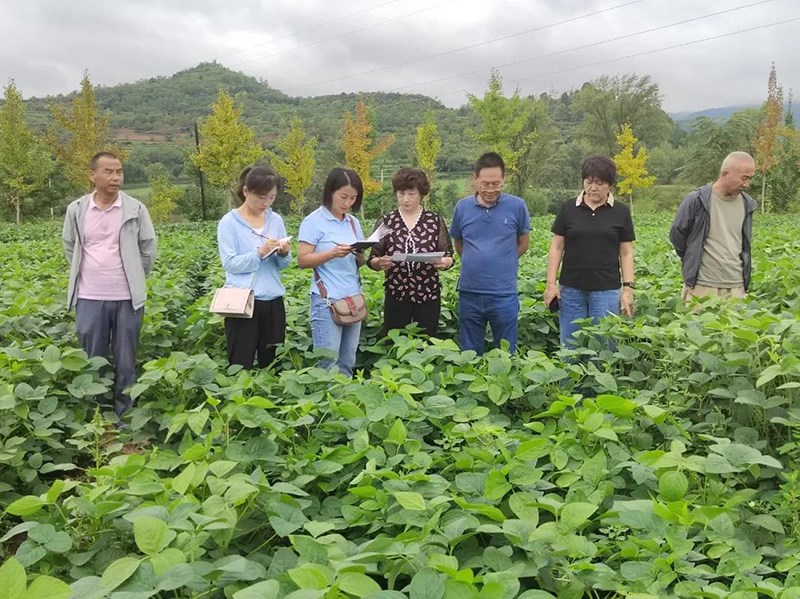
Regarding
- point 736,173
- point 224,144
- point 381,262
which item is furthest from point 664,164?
point 381,262

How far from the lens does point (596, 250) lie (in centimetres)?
431

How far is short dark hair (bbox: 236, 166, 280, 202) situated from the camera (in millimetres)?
3951

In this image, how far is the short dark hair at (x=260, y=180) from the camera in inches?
156

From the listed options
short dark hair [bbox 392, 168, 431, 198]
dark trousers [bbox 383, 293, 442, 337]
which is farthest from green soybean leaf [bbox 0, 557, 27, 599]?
short dark hair [bbox 392, 168, 431, 198]

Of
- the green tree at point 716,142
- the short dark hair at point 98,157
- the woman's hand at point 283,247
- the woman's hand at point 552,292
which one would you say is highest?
the green tree at point 716,142

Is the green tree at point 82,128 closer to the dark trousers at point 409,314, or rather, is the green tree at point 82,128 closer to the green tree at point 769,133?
the dark trousers at point 409,314

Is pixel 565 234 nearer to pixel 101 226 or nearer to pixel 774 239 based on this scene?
pixel 101 226

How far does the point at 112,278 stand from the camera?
4242 mm

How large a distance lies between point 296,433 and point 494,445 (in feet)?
2.41

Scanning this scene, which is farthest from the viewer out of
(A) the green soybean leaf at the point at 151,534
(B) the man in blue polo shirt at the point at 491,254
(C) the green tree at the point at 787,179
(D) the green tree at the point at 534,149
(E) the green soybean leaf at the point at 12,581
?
(D) the green tree at the point at 534,149

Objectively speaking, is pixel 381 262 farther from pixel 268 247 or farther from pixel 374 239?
pixel 268 247

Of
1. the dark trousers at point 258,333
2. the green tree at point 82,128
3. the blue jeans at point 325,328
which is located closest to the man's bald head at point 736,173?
the blue jeans at point 325,328

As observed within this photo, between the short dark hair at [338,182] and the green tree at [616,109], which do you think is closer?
the short dark hair at [338,182]

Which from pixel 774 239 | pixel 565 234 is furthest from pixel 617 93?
pixel 565 234
